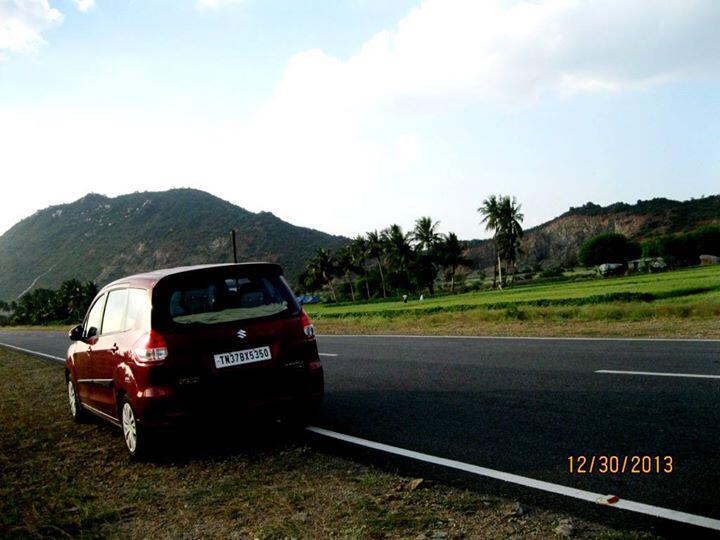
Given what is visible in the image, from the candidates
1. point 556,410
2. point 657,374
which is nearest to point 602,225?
point 657,374

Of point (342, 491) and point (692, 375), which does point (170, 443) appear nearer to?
point (342, 491)

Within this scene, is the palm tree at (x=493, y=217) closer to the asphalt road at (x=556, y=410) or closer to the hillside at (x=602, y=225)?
the hillside at (x=602, y=225)

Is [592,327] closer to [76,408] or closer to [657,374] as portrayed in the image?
[657,374]

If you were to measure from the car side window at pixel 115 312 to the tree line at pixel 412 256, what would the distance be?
252 feet

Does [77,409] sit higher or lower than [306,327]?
lower

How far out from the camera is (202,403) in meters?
5.71

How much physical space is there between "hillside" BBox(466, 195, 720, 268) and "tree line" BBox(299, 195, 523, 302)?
26279 millimetres

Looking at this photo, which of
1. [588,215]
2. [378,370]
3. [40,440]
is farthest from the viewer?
[588,215]

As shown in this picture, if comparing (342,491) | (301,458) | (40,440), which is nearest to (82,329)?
(40,440)

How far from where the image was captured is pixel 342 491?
464cm

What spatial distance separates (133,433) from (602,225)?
141 meters

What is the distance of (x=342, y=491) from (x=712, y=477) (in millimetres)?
2681

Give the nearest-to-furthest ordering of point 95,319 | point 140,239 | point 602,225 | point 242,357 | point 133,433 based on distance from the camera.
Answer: point 242,357
point 133,433
point 95,319
point 602,225
point 140,239
